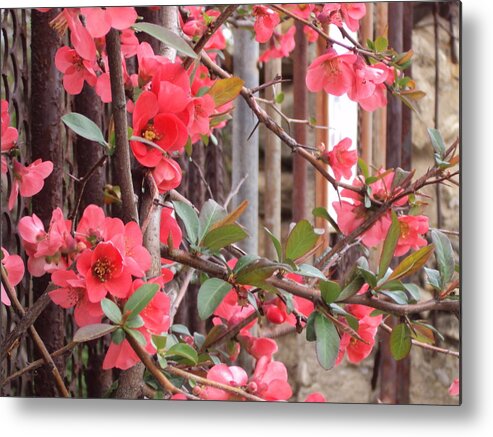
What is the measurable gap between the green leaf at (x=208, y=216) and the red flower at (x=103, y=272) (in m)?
0.11

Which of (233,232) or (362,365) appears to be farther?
(362,365)

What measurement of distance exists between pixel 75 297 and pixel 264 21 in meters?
0.47

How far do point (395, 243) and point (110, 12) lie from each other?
0.42 meters

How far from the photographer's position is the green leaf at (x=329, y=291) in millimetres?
916

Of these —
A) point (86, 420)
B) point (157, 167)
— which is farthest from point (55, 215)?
point (86, 420)

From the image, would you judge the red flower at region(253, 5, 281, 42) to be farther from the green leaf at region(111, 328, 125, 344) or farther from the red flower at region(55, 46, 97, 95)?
the green leaf at region(111, 328, 125, 344)

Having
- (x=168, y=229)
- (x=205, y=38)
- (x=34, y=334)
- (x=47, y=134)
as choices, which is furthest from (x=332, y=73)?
(x=34, y=334)

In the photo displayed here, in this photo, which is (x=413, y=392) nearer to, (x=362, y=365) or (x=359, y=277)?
(x=362, y=365)

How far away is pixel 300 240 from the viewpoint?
0.94 metres

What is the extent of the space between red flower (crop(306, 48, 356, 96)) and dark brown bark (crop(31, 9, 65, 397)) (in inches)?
13.3

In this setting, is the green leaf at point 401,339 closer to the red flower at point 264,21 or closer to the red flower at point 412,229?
the red flower at point 412,229

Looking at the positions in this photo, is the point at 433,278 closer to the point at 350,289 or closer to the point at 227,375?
the point at 350,289

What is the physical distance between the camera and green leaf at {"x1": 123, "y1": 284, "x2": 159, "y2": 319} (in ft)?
2.81

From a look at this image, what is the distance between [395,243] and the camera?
949mm
